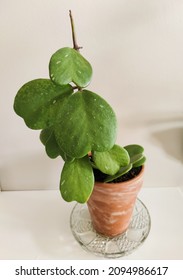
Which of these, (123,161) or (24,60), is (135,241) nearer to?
(123,161)

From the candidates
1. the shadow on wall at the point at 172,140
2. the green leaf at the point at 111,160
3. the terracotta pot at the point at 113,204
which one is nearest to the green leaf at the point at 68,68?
the green leaf at the point at 111,160

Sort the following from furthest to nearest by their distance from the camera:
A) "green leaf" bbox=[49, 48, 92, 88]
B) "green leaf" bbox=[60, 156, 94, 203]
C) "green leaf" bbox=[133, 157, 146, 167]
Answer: "green leaf" bbox=[133, 157, 146, 167] → "green leaf" bbox=[60, 156, 94, 203] → "green leaf" bbox=[49, 48, 92, 88]

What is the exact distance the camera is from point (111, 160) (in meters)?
0.70

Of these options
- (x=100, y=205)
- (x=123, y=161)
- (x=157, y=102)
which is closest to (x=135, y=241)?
(x=100, y=205)

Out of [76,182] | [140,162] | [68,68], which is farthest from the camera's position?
[140,162]

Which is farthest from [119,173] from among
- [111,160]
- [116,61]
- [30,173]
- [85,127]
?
[30,173]

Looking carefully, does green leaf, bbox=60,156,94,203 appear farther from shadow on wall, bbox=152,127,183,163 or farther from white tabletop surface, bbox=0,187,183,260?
shadow on wall, bbox=152,127,183,163

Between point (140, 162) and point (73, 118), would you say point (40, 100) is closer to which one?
point (73, 118)

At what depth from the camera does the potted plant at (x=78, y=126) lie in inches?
22.1

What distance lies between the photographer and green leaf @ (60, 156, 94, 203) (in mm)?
667

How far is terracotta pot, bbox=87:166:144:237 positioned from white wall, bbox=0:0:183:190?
9.2 inches

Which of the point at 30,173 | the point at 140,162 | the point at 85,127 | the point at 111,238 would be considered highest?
the point at 85,127

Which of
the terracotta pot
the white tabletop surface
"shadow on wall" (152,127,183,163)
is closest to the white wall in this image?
"shadow on wall" (152,127,183,163)

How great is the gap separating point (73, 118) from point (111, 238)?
48 centimetres
